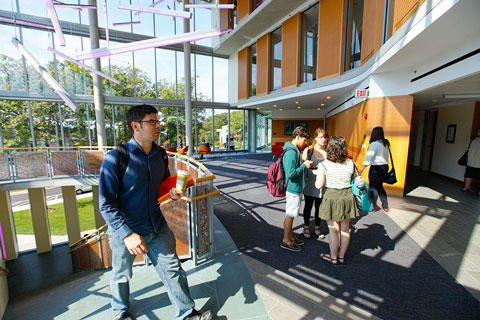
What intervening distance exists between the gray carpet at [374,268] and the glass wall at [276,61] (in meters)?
10.2

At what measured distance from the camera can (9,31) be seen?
430 inches

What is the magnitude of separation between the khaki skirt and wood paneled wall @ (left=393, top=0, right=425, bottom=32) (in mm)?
3422

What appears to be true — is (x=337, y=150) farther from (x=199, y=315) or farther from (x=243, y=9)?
(x=243, y=9)

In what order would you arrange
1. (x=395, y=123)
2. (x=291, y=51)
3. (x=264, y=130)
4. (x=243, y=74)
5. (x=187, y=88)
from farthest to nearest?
(x=264, y=130) → (x=243, y=74) → (x=187, y=88) → (x=291, y=51) → (x=395, y=123)

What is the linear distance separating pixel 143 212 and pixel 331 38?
9.71m

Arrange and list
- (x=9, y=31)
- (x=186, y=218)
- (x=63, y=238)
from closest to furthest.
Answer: (x=186, y=218) → (x=9, y=31) → (x=63, y=238)

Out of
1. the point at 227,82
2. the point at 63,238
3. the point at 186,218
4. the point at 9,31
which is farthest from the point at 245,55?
the point at 63,238

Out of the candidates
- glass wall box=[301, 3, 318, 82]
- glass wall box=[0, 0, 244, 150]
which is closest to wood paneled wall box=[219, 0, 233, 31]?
glass wall box=[0, 0, 244, 150]

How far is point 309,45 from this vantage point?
1054cm

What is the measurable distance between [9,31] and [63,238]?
38.3 ft

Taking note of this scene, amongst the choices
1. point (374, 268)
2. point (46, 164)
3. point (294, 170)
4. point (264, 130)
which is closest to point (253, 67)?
point (264, 130)

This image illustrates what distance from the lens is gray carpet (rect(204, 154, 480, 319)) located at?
211 cm

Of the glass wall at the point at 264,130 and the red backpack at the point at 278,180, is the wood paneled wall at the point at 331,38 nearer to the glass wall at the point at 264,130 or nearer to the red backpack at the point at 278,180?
the red backpack at the point at 278,180

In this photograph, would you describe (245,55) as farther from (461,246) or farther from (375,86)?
(461,246)
